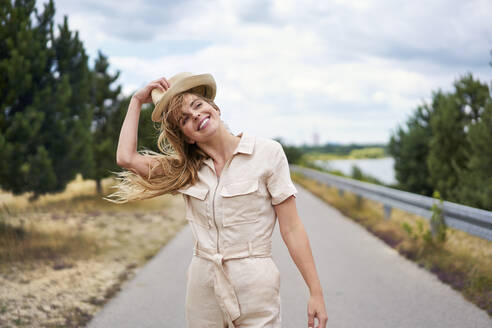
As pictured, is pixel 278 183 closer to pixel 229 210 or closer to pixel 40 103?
pixel 229 210

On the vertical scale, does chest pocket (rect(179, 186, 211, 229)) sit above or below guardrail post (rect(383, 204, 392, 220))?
→ above

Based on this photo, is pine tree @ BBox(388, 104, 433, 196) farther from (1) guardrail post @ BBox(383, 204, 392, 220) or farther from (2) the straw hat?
(2) the straw hat

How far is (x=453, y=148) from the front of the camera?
38.4 ft

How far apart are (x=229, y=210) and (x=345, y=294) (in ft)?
12.8

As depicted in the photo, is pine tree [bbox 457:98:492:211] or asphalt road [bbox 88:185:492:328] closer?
asphalt road [bbox 88:185:492:328]

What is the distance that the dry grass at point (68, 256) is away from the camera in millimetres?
5382

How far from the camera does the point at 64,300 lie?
568 centimetres

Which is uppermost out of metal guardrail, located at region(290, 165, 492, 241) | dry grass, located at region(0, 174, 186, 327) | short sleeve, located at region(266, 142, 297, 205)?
short sleeve, located at region(266, 142, 297, 205)

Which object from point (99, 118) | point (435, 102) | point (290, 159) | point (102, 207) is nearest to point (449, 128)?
point (435, 102)

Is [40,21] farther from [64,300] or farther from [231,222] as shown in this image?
[231,222]

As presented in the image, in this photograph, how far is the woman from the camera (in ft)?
7.83

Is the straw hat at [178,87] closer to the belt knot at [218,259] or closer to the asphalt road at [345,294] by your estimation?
the belt knot at [218,259]

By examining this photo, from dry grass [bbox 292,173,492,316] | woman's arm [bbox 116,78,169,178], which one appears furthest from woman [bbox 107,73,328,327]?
dry grass [bbox 292,173,492,316]

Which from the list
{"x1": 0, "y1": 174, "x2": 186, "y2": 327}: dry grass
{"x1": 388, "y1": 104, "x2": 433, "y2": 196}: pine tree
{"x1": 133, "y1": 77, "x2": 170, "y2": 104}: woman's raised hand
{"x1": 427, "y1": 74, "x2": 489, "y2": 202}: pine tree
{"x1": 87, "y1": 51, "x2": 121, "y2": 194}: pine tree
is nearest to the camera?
{"x1": 133, "y1": 77, "x2": 170, "y2": 104}: woman's raised hand
